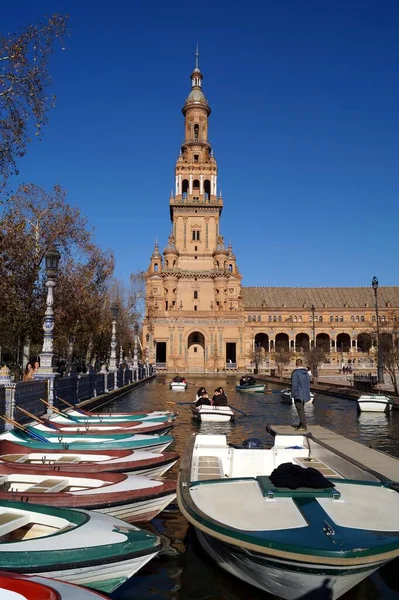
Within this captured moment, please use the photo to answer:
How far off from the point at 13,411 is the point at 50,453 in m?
6.09

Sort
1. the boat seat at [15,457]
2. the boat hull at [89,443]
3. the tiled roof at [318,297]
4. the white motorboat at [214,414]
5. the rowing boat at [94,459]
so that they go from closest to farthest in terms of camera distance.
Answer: the rowing boat at [94,459] < the boat seat at [15,457] < the boat hull at [89,443] < the white motorboat at [214,414] < the tiled roof at [318,297]

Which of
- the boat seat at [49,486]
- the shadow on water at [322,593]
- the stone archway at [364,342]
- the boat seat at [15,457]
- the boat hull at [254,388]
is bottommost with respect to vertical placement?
the boat hull at [254,388]

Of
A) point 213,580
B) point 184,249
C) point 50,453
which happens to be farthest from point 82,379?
point 184,249

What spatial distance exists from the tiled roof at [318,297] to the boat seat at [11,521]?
291 feet

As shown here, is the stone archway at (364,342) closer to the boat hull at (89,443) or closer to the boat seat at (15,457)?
the boat hull at (89,443)

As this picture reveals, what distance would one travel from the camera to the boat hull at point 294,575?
4625 millimetres

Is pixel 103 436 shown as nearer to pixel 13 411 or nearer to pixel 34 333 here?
pixel 13 411

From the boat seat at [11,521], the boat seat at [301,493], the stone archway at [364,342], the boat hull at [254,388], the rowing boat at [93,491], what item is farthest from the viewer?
the stone archway at [364,342]

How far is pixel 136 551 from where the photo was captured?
15.8ft

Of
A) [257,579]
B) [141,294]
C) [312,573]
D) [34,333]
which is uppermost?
[141,294]

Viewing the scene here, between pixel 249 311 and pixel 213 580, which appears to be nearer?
pixel 213 580

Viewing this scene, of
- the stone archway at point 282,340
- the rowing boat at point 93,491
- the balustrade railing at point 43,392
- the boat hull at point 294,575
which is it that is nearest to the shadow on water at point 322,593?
the boat hull at point 294,575

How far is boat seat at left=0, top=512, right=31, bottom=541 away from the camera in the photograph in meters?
5.33

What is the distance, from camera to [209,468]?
8.21 meters
